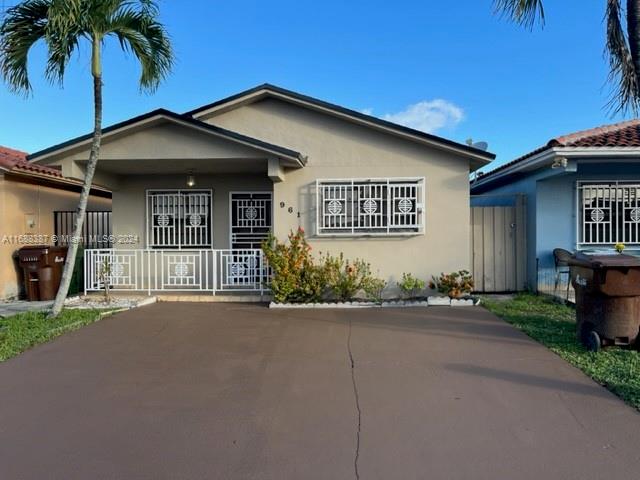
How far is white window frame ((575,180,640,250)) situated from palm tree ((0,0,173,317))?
8937mm

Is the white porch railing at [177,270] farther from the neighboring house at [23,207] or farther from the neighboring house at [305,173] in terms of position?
the neighboring house at [23,207]

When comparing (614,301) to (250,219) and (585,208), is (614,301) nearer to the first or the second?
(585,208)

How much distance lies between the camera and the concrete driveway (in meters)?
3.03

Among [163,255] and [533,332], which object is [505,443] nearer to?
[533,332]

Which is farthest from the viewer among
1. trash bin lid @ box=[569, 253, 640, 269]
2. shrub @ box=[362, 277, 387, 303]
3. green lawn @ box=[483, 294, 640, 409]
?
shrub @ box=[362, 277, 387, 303]

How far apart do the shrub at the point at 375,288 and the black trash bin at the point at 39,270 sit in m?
6.83

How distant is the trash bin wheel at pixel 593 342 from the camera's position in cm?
536

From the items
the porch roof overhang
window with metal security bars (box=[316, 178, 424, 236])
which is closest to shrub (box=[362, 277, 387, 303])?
window with metal security bars (box=[316, 178, 424, 236])

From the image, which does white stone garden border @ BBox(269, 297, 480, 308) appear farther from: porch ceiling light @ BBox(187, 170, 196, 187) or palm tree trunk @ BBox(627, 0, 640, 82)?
palm tree trunk @ BBox(627, 0, 640, 82)

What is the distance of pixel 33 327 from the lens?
6.89m

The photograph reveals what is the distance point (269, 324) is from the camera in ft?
23.6

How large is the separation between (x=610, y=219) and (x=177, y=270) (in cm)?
955

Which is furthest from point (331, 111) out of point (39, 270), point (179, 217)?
point (39, 270)

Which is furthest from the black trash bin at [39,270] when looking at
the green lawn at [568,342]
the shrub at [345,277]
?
the green lawn at [568,342]
